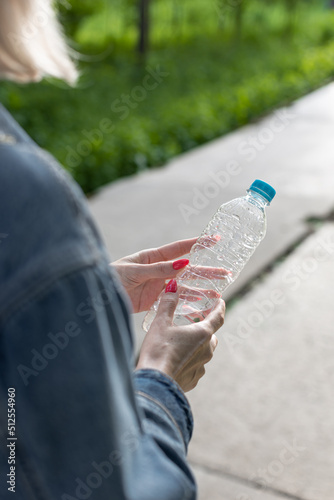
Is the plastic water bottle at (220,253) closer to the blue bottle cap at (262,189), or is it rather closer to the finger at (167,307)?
the blue bottle cap at (262,189)

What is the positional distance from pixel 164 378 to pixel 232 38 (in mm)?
19240

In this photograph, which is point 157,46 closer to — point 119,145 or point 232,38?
→ point 232,38

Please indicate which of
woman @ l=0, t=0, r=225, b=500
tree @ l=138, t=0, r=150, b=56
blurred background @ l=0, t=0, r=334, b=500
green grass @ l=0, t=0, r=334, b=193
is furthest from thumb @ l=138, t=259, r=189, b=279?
tree @ l=138, t=0, r=150, b=56

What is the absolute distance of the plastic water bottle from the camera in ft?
6.57

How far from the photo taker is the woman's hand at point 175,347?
145 cm

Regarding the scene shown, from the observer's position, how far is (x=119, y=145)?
8195 millimetres

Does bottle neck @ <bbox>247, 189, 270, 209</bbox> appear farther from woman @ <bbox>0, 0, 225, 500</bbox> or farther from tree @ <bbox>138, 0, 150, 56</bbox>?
tree @ <bbox>138, 0, 150, 56</bbox>

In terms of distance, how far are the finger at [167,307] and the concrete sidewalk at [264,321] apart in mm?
1734

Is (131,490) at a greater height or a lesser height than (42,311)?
lesser

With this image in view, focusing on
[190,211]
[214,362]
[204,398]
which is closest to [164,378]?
[204,398]

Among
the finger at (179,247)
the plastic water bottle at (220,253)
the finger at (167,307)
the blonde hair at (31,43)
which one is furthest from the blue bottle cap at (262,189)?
the blonde hair at (31,43)

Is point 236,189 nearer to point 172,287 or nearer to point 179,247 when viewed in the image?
point 179,247

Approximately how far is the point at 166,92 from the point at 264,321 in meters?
9.06

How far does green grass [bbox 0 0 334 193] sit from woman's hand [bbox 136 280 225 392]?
18.7 feet
